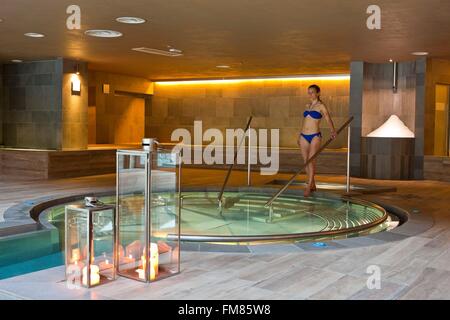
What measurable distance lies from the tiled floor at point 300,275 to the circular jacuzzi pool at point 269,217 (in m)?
0.61

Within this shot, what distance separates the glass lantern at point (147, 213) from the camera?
10.0 feet

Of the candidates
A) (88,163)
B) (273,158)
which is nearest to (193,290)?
(88,163)

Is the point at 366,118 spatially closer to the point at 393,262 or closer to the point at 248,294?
the point at 393,262

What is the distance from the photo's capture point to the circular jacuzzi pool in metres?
4.76

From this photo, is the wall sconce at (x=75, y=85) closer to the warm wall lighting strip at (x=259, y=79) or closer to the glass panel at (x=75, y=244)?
the warm wall lighting strip at (x=259, y=79)

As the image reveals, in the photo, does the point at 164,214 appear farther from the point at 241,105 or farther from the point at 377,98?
the point at 241,105

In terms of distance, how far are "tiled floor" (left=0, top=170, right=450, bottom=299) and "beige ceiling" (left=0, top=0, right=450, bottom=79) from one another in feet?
9.30

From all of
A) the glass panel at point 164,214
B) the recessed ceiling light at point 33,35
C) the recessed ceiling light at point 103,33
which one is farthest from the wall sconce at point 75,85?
the glass panel at point 164,214

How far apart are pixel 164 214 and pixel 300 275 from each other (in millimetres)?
959

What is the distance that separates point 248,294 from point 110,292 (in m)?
0.77

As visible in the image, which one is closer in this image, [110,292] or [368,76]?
[110,292]

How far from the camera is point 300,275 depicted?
128 inches

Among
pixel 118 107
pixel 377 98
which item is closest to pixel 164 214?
pixel 377 98

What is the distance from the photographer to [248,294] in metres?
2.82
